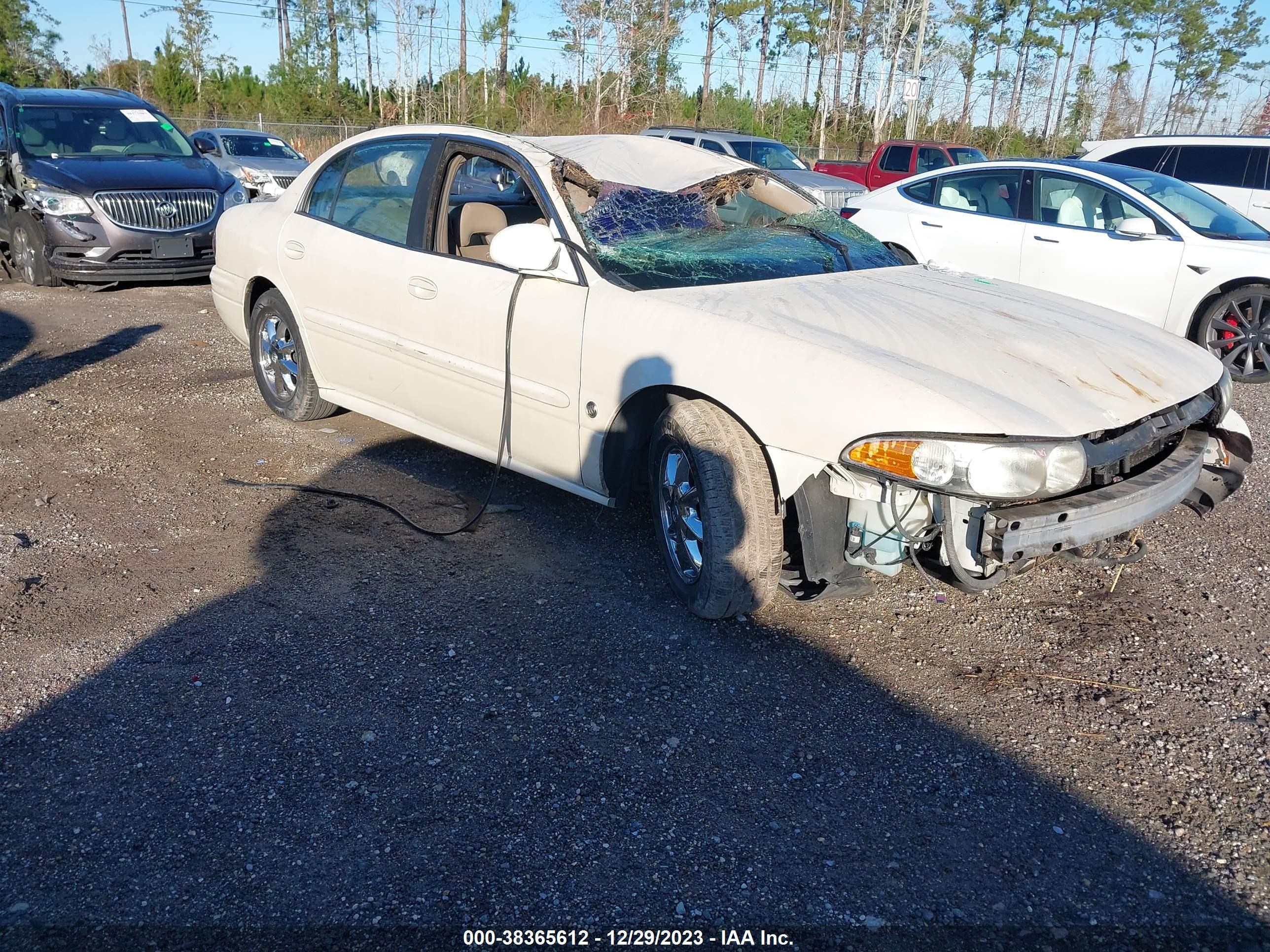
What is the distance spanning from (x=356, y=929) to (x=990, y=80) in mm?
46722

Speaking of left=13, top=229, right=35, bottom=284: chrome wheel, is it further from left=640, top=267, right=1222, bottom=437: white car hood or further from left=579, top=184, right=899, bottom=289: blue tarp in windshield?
left=640, top=267, right=1222, bottom=437: white car hood

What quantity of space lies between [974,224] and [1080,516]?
246 inches

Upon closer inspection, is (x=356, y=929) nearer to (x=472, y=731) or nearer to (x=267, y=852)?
(x=267, y=852)

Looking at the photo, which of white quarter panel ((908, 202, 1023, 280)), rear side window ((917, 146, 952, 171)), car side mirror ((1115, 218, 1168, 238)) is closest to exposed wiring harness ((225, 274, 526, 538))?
white quarter panel ((908, 202, 1023, 280))

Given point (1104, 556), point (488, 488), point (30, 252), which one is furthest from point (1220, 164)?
point (30, 252)

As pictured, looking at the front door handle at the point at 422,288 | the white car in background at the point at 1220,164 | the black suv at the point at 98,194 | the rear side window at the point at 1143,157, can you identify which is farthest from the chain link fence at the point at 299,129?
the front door handle at the point at 422,288

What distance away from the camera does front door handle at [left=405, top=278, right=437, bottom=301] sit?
4.40 meters

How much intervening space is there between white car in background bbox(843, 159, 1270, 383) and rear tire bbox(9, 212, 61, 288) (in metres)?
7.86

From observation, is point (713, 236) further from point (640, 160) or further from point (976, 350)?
point (976, 350)

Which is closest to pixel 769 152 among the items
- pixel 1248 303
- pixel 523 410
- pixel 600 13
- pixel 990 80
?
pixel 1248 303

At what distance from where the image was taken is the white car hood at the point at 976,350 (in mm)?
3025

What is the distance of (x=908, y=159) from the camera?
18.4 metres

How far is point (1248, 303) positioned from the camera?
24.8 feet

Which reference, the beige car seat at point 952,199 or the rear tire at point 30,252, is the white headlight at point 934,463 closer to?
the beige car seat at point 952,199
